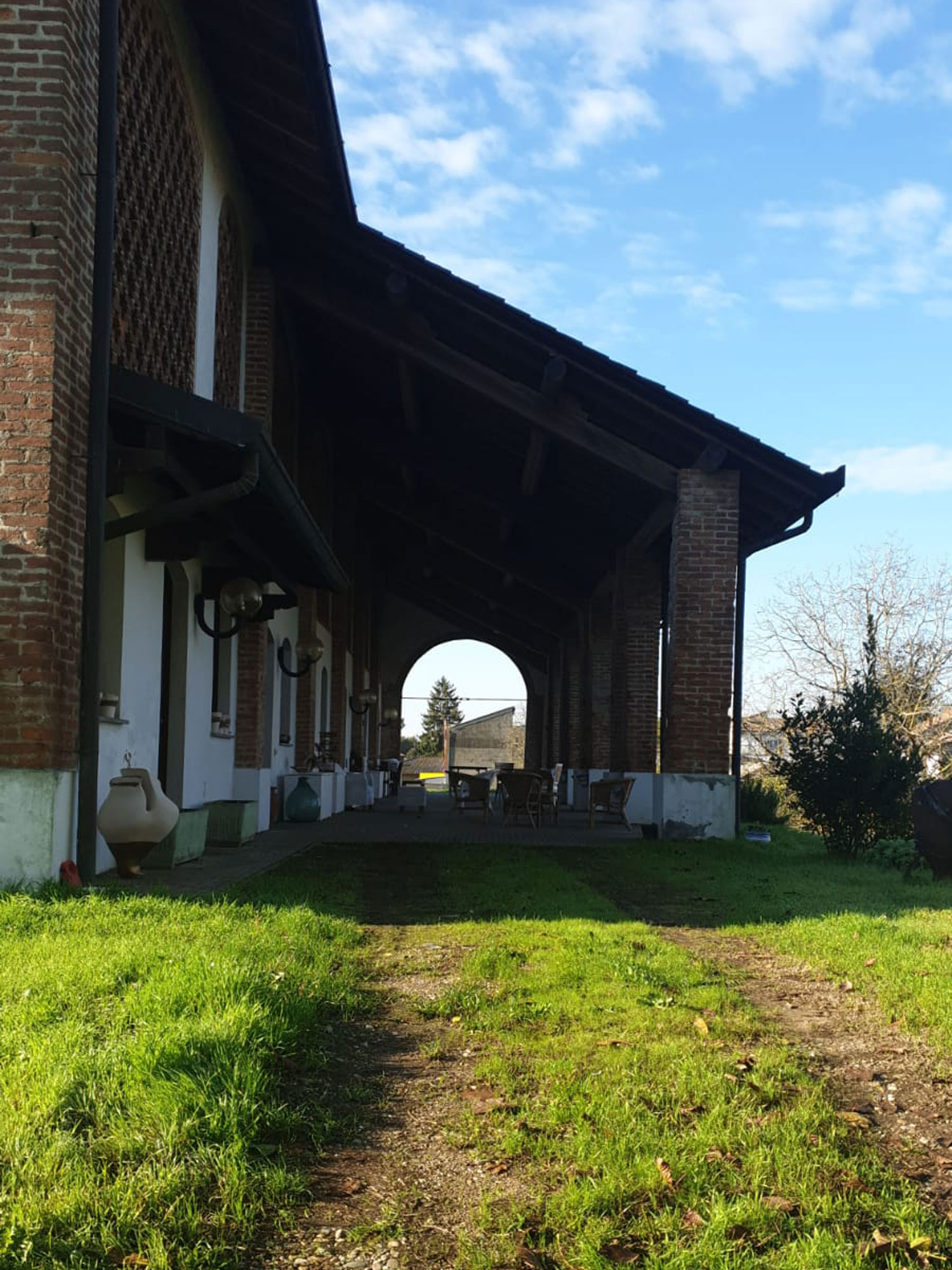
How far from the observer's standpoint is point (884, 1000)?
15.0 feet

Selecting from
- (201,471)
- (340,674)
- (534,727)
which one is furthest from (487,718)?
(201,471)

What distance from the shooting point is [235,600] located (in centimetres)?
1048

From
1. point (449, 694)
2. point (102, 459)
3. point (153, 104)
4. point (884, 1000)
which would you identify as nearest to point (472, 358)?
point (153, 104)

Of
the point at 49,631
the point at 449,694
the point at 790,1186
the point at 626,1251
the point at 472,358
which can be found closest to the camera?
the point at 626,1251

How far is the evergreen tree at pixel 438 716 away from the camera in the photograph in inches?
3113

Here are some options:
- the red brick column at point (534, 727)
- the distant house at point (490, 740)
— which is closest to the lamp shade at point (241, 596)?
the red brick column at point (534, 727)

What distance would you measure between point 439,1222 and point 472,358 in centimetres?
1009

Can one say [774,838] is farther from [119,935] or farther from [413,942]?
[119,935]

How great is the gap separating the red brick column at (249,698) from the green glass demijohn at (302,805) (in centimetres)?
256

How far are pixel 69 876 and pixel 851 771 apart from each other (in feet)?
24.9

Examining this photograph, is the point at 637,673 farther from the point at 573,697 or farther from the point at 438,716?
the point at 438,716

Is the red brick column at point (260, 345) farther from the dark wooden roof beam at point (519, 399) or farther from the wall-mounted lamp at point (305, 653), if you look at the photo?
the wall-mounted lamp at point (305, 653)

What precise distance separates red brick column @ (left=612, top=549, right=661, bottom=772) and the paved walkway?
3.29ft

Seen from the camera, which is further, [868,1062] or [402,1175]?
[868,1062]
